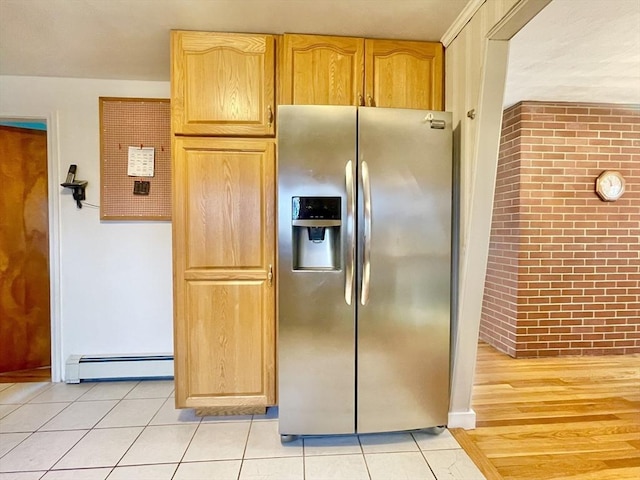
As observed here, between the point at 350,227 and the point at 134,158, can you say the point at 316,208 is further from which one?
the point at 134,158

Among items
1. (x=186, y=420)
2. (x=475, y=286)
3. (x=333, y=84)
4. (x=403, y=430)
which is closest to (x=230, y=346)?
(x=186, y=420)

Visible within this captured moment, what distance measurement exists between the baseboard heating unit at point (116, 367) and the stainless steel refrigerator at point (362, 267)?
128 cm

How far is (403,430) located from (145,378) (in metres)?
1.90

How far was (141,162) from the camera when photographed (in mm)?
2451

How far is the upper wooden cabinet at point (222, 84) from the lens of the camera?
185 cm

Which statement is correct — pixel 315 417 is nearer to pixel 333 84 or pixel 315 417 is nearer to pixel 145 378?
pixel 145 378

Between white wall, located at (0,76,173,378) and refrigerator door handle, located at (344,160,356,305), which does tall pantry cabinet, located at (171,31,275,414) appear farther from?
white wall, located at (0,76,173,378)

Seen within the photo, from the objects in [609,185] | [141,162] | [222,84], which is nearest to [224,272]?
[222,84]

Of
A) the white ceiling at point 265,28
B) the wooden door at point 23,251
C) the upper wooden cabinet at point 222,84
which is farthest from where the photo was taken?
the wooden door at point 23,251

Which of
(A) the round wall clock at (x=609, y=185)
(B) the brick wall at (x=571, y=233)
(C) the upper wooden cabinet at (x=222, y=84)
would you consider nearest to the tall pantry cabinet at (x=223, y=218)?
(C) the upper wooden cabinet at (x=222, y=84)

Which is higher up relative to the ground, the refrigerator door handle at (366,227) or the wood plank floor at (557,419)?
the refrigerator door handle at (366,227)

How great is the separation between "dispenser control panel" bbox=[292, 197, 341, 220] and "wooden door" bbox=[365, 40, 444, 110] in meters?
0.65

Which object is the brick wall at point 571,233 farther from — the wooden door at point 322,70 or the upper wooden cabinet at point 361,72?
the wooden door at point 322,70

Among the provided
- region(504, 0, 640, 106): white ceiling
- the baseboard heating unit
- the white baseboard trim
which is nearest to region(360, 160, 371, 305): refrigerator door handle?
the white baseboard trim
